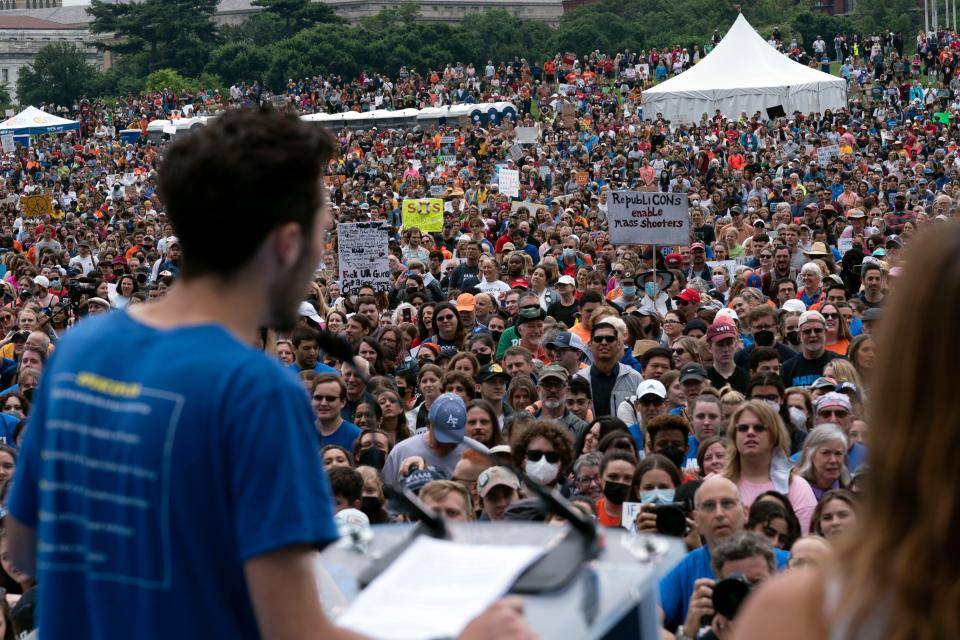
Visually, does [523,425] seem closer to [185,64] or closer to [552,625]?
[552,625]

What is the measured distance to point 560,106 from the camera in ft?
149

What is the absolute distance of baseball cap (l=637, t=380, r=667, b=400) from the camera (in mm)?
9258

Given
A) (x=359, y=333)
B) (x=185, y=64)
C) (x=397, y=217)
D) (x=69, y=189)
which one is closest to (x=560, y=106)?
(x=69, y=189)

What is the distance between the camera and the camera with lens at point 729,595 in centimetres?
447

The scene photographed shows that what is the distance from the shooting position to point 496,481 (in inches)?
259

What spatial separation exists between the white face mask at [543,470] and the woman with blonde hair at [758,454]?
2.84ft

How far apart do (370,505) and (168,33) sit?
324 ft

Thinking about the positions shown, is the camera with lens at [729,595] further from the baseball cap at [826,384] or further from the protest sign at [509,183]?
the protest sign at [509,183]

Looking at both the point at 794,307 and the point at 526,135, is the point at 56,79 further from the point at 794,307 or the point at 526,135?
the point at 794,307

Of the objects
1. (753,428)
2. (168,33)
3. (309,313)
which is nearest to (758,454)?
(753,428)

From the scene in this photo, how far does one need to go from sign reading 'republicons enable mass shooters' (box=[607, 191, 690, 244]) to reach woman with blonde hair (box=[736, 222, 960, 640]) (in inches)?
515

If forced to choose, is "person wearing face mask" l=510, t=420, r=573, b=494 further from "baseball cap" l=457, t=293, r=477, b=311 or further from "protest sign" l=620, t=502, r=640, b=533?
"baseball cap" l=457, t=293, r=477, b=311

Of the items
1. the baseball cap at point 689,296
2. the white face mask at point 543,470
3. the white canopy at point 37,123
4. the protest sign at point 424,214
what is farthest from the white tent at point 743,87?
the white face mask at point 543,470

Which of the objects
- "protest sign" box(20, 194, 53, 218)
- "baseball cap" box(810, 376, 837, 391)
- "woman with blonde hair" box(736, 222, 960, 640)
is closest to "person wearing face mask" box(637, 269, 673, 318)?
"baseball cap" box(810, 376, 837, 391)
